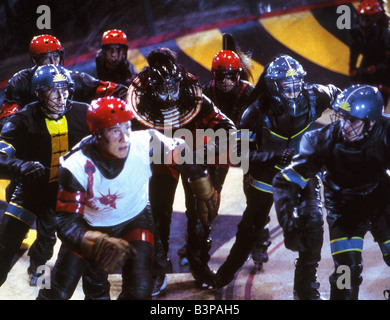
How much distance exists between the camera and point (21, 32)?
9070mm

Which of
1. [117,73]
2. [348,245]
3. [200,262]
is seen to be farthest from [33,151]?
[348,245]

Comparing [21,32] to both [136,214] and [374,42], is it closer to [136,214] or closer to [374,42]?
[374,42]

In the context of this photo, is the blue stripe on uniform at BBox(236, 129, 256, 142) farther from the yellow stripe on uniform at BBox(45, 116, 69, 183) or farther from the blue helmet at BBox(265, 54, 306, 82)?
the yellow stripe on uniform at BBox(45, 116, 69, 183)

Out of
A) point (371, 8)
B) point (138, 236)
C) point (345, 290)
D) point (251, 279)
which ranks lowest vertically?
point (251, 279)

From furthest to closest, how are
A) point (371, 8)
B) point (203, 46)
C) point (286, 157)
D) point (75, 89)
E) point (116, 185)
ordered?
point (203, 46)
point (371, 8)
point (75, 89)
point (286, 157)
point (116, 185)

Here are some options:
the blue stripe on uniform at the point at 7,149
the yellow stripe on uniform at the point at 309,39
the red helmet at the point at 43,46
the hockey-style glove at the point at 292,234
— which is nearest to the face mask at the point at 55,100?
the blue stripe on uniform at the point at 7,149

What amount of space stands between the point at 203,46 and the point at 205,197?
5.86 m

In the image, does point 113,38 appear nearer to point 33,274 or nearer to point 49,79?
point 49,79

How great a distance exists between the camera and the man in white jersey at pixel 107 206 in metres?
3.85

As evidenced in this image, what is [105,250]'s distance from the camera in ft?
12.4

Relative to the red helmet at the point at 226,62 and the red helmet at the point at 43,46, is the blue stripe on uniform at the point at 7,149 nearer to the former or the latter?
Answer: the red helmet at the point at 43,46

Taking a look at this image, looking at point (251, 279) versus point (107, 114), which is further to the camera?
point (251, 279)

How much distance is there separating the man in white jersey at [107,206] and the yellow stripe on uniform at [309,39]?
6304mm

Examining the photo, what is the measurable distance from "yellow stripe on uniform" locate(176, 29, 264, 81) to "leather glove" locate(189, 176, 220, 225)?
17.6 ft
